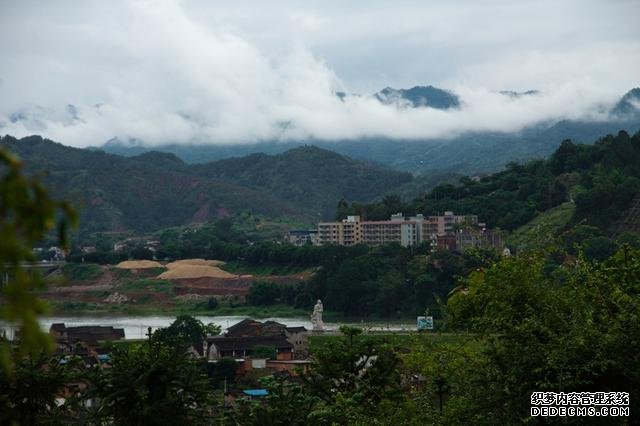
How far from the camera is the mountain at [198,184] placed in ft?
393

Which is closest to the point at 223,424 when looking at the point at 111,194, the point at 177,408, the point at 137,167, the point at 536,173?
the point at 177,408

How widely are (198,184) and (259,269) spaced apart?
6649 cm

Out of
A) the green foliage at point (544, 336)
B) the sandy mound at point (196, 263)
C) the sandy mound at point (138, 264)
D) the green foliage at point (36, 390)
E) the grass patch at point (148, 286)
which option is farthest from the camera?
the sandy mound at point (196, 263)

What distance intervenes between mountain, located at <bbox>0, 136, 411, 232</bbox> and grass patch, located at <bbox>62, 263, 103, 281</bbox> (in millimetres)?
40714

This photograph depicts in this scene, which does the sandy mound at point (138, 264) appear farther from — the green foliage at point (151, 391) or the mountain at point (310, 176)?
the green foliage at point (151, 391)

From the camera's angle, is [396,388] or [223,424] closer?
[223,424]

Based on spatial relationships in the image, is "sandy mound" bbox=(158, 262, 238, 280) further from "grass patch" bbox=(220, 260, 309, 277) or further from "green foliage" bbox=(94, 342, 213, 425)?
"green foliage" bbox=(94, 342, 213, 425)

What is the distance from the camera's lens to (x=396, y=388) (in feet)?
40.3

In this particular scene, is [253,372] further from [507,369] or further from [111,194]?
[111,194]

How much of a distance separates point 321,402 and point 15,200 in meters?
9.33

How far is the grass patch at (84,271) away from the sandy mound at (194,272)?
4.60 meters

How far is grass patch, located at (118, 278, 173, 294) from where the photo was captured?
2559 inches

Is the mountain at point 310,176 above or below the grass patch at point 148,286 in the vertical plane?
above

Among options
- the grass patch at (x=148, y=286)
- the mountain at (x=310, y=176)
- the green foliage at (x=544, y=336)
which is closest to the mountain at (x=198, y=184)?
the mountain at (x=310, y=176)
